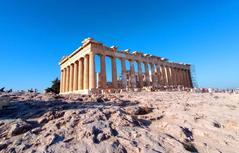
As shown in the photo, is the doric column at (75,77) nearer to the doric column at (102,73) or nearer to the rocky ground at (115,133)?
the doric column at (102,73)

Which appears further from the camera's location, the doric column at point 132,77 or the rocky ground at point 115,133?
the doric column at point 132,77

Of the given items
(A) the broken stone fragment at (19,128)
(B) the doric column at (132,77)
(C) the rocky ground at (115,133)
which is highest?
(B) the doric column at (132,77)

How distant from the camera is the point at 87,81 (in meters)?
30.1

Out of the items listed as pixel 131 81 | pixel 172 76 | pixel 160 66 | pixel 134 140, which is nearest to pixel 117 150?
pixel 134 140

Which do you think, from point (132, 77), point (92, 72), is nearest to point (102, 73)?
point (92, 72)

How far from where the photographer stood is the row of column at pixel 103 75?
99.1ft

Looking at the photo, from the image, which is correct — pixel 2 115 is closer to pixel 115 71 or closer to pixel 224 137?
pixel 224 137

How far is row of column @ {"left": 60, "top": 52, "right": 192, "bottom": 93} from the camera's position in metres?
30.2

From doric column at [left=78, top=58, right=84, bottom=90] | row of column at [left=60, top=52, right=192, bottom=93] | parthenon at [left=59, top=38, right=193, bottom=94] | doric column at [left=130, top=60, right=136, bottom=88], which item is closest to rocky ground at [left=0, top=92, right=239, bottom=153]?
parthenon at [left=59, top=38, right=193, bottom=94]

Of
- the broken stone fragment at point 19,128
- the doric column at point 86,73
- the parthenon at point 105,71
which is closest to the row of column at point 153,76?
the parthenon at point 105,71

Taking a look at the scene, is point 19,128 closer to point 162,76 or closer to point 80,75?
point 80,75

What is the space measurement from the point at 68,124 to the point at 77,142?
4.81 ft

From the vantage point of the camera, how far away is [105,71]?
3153cm

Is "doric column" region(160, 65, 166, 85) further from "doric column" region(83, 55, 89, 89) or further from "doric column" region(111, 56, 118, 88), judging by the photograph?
"doric column" region(83, 55, 89, 89)
